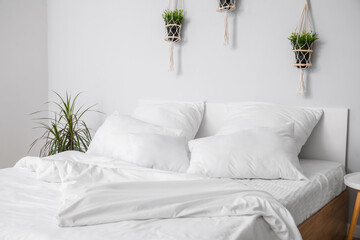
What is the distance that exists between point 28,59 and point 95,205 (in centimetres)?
316

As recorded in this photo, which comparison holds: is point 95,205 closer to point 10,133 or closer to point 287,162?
point 287,162

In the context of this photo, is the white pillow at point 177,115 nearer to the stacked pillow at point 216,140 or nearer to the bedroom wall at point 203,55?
the stacked pillow at point 216,140

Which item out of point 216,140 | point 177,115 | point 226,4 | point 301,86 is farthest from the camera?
point 177,115

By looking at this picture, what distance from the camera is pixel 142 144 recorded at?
2.70 metres

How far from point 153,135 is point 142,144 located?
0.37 feet

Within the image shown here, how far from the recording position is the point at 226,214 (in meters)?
1.66

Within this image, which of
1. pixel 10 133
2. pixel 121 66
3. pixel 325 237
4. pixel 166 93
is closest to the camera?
pixel 325 237

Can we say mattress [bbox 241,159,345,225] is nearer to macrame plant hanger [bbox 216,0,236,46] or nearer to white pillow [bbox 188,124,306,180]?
white pillow [bbox 188,124,306,180]

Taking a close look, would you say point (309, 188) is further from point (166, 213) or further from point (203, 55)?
point (203, 55)

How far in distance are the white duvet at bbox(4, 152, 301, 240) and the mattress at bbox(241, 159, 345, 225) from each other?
27 cm

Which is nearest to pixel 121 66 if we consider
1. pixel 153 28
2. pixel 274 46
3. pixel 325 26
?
pixel 153 28

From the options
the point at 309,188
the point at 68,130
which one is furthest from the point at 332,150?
the point at 68,130

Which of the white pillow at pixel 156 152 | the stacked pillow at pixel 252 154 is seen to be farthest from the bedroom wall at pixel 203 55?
the white pillow at pixel 156 152

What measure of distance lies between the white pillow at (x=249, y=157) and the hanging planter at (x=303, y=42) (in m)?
0.60
